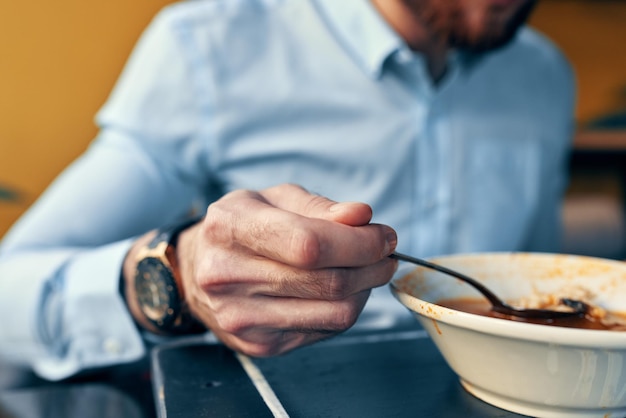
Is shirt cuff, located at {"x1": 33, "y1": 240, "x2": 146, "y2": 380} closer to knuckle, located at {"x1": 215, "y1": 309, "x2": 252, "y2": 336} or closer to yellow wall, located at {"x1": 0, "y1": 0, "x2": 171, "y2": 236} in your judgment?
knuckle, located at {"x1": 215, "y1": 309, "x2": 252, "y2": 336}

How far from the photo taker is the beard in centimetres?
117

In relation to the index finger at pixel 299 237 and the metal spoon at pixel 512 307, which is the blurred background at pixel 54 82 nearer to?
the metal spoon at pixel 512 307

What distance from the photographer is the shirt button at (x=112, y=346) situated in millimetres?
903

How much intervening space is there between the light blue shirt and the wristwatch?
1.07 ft

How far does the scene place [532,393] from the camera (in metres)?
0.53

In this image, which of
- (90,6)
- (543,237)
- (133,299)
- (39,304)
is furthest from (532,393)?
(90,6)

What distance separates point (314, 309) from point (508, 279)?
267 mm

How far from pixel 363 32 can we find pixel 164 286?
67 cm

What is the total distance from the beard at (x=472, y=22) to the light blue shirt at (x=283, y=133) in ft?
0.25

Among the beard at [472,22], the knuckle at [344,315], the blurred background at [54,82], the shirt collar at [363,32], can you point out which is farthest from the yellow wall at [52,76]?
the knuckle at [344,315]

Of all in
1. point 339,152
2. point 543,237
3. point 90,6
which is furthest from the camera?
point 90,6

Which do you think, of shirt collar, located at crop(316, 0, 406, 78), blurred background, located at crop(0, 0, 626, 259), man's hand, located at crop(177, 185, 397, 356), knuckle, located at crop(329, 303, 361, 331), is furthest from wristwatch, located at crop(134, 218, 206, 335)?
blurred background, located at crop(0, 0, 626, 259)

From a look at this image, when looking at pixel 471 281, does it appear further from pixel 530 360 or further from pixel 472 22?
pixel 472 22

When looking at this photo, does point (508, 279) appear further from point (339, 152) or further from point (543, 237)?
point (543, 237)
